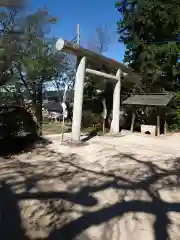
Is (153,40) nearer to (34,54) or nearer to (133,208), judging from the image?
(34,54)

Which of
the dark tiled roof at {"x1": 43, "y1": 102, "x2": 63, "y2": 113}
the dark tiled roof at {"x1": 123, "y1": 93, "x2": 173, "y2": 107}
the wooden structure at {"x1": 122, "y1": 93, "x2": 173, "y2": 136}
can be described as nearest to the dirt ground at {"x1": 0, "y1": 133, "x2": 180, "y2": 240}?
the wooden structure at {"x1": 122, "y1": 93, "x2": 173, "y2": 136}

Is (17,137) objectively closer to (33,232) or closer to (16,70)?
(33,232)

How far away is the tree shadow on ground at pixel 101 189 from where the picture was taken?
270cm

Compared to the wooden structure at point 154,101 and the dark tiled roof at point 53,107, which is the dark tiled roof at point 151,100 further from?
the dark tiled roof at point 53,107

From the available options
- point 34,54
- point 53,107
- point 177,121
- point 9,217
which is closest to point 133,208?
point 9,217

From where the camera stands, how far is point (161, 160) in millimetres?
5895

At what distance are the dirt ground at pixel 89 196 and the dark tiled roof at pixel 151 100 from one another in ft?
13.3

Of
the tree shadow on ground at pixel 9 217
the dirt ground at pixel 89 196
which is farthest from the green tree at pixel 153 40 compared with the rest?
the tree shadow on ground at pixel 9 217

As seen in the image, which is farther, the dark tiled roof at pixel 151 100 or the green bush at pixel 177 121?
the green bush at pixel 177 121

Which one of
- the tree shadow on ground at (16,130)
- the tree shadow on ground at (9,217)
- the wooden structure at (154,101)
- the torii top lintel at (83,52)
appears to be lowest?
the tree shadow on ground at (9,217)

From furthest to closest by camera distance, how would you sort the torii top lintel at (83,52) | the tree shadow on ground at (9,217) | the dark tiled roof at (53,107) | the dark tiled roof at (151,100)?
the dark tiled roof at (53,107)
the dark tiled roof at (151,100)
the torii top lintel at (83,52)
the tree shadow on ground at (9,217)

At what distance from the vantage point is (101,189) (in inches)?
151

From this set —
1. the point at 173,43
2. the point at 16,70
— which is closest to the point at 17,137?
the point at 16,70

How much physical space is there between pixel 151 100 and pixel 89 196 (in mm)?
7510
